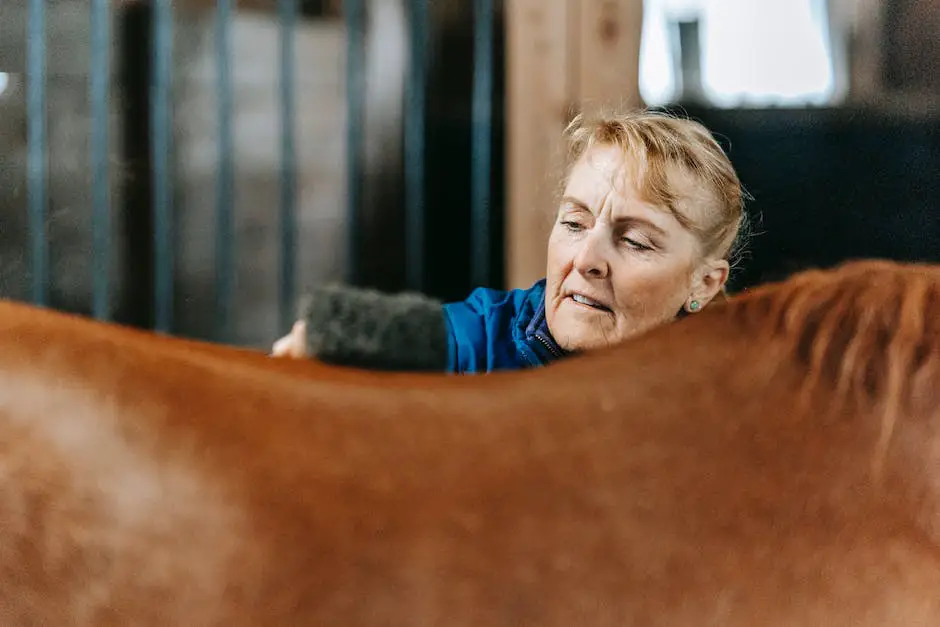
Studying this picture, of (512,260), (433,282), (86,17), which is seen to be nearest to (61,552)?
(512,260)

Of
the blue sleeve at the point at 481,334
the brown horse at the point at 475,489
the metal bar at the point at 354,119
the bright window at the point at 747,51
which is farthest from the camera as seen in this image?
the metal bar at the point at 354,119

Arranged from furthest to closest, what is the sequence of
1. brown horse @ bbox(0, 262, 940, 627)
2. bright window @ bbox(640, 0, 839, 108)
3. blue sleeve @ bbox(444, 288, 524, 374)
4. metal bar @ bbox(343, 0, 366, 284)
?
metal bar @ bbox(343, 0, 366, 284), bright window @ bbox(640, 0, 839, 108), blue sleeve @ bbox(444, 288, 524, 374), brown horse @ bbox(0, 262, 940, 627)

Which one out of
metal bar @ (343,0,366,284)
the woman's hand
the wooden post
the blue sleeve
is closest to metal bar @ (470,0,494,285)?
the wooden post

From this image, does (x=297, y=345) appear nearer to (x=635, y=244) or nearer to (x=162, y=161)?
(x=635, y=244)

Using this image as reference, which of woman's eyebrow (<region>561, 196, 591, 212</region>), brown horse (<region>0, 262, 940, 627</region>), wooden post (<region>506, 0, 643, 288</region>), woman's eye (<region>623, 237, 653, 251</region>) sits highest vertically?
wooden post (<region>506, 0, 643, 288</region>)

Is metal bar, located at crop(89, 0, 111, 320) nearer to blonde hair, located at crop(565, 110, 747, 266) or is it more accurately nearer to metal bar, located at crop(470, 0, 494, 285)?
metal bar, located at crop(470, 0, 494, 285)

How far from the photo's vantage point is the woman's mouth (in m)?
0.62

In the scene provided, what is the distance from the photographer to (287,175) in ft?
3.47

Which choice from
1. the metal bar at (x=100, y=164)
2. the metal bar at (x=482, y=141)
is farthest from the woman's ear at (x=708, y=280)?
the metal bar at (x=100, y=164)

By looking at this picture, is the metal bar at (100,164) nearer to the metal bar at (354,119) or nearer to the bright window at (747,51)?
the metal bar at (354,119)

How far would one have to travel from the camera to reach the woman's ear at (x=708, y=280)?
654mm

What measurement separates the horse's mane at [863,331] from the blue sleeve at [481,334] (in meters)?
0.22

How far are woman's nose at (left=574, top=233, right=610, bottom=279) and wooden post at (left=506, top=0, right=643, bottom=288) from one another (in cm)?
34

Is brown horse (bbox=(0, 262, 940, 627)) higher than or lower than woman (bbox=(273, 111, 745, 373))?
lower
